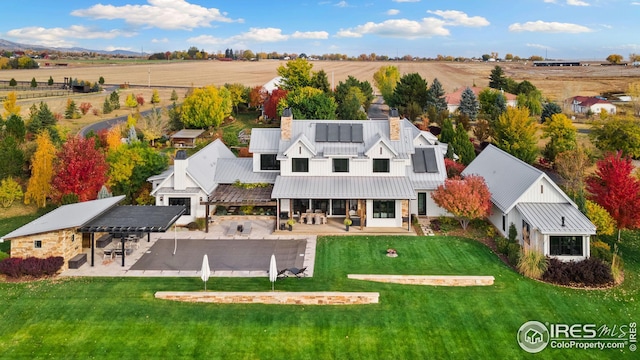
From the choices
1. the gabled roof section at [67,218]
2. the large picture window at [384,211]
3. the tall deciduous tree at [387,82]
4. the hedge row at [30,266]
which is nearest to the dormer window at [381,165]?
the large picture window at [384,211]

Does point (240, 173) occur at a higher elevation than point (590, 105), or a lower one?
lower

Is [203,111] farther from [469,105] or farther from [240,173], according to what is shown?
Answer: [469,105]

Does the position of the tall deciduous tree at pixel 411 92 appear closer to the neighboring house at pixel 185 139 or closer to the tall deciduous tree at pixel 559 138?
the tall deciduous tree at pixel 559 138

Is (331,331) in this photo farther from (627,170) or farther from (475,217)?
(627,170)

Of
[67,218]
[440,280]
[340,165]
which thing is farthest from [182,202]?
[440,280]

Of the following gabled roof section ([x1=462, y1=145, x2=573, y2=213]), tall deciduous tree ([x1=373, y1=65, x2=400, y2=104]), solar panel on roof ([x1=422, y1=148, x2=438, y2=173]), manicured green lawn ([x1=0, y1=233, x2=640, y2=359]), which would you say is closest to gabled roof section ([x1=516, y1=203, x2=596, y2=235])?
gabled roof section ([x1=462, y1=145, x2=573, y2=213])

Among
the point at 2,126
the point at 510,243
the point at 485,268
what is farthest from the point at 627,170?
the point at 2,126
